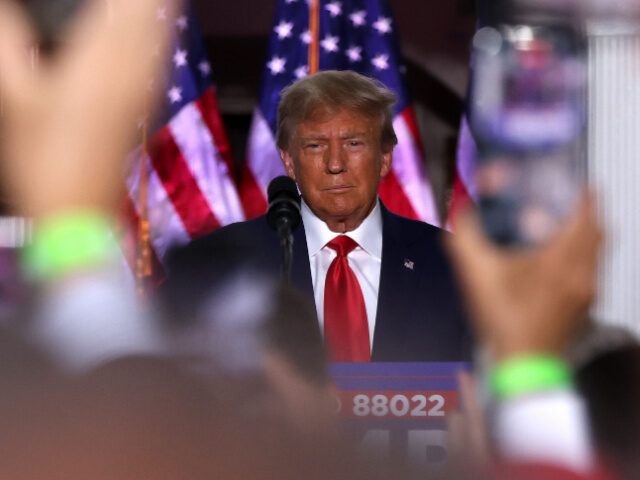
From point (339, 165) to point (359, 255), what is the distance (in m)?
0.19

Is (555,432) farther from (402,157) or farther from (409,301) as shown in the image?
(402,157)

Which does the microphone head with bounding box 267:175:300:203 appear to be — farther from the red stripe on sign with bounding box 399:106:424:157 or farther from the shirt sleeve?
the red stripe on sign with bounding box 399:106:424:157

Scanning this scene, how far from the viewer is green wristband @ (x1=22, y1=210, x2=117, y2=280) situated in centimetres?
55

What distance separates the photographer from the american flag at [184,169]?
268cm

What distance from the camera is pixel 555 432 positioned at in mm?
521

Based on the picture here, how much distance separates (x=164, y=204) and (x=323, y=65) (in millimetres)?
704

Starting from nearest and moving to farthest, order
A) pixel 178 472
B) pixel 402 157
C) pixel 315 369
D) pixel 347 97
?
pixel 178 472
pixel 315 369
pixel 347 97
pixel 402 157

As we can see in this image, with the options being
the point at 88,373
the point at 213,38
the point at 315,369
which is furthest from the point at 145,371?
the point at 213,38

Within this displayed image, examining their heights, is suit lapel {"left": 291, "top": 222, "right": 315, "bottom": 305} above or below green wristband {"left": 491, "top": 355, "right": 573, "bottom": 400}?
→ above

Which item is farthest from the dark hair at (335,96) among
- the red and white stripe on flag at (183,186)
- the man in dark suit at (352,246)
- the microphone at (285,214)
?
the red and white stripe on flag at (183,186)

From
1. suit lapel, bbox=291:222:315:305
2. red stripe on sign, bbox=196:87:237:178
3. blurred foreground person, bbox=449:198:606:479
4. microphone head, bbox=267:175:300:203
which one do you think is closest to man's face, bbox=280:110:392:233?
suit lapel, bbox=291:222:315:305

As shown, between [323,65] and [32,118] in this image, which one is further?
[323,65]

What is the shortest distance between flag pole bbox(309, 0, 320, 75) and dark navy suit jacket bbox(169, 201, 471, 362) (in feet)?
4.06

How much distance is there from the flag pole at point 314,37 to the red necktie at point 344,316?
1.36 meters
